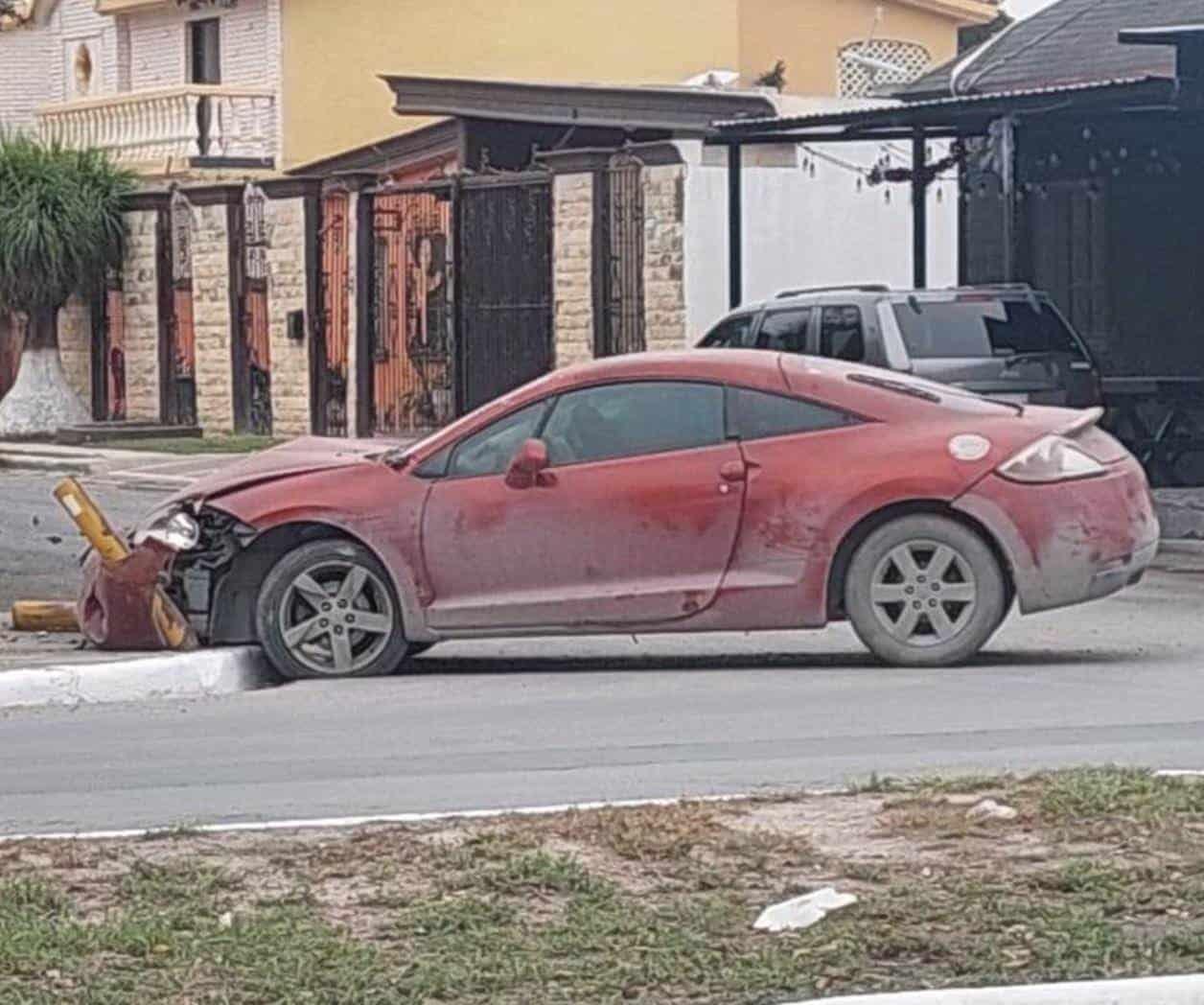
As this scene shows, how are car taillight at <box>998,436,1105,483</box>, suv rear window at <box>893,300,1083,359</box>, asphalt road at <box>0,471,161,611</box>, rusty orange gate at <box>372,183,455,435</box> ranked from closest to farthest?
car taillight at <box>998,436,1105,483</box> → asphalt road at <box>0,471,161,611</box> → suv rear window at <box>893,300,1083,359</box> → rusty orange gate at <box>372,183,455,435</box>

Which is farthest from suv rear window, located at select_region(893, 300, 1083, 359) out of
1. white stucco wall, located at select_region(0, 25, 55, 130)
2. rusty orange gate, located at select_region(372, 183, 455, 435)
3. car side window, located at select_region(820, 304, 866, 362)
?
white stucco wall, located at select_region(0, 25, 55, 130)

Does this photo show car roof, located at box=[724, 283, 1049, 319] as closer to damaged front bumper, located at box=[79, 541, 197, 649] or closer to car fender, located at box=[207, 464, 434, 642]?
car fender, located at box=[207, 464, 434, 642]

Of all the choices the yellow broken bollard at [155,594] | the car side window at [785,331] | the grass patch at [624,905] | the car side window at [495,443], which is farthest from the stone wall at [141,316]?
the grass patch at [624,905]

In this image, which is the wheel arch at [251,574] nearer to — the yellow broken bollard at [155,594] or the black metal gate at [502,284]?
the yellow broken bollard at [155,594]

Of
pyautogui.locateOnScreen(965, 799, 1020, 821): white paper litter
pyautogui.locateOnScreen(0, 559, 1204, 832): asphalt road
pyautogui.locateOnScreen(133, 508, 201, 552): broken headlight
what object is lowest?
pyautogui.locateOnScreen(0, 559, 1204, 832): asphalt road

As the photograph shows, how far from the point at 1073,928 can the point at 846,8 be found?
106 feet

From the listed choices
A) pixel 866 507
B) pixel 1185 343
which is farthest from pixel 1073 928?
pixel 1185 343

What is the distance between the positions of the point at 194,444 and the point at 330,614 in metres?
18.1

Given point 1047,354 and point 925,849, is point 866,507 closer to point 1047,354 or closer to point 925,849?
point 925,849

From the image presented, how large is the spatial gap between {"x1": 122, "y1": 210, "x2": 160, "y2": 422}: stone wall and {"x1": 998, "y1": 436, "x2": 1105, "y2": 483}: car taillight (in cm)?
2165

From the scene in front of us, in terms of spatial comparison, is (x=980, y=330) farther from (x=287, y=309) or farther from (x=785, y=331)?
(x=287, y=309)

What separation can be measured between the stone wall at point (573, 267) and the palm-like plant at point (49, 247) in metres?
8.32

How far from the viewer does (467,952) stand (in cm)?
635

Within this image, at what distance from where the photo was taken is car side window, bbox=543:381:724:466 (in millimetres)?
12531
